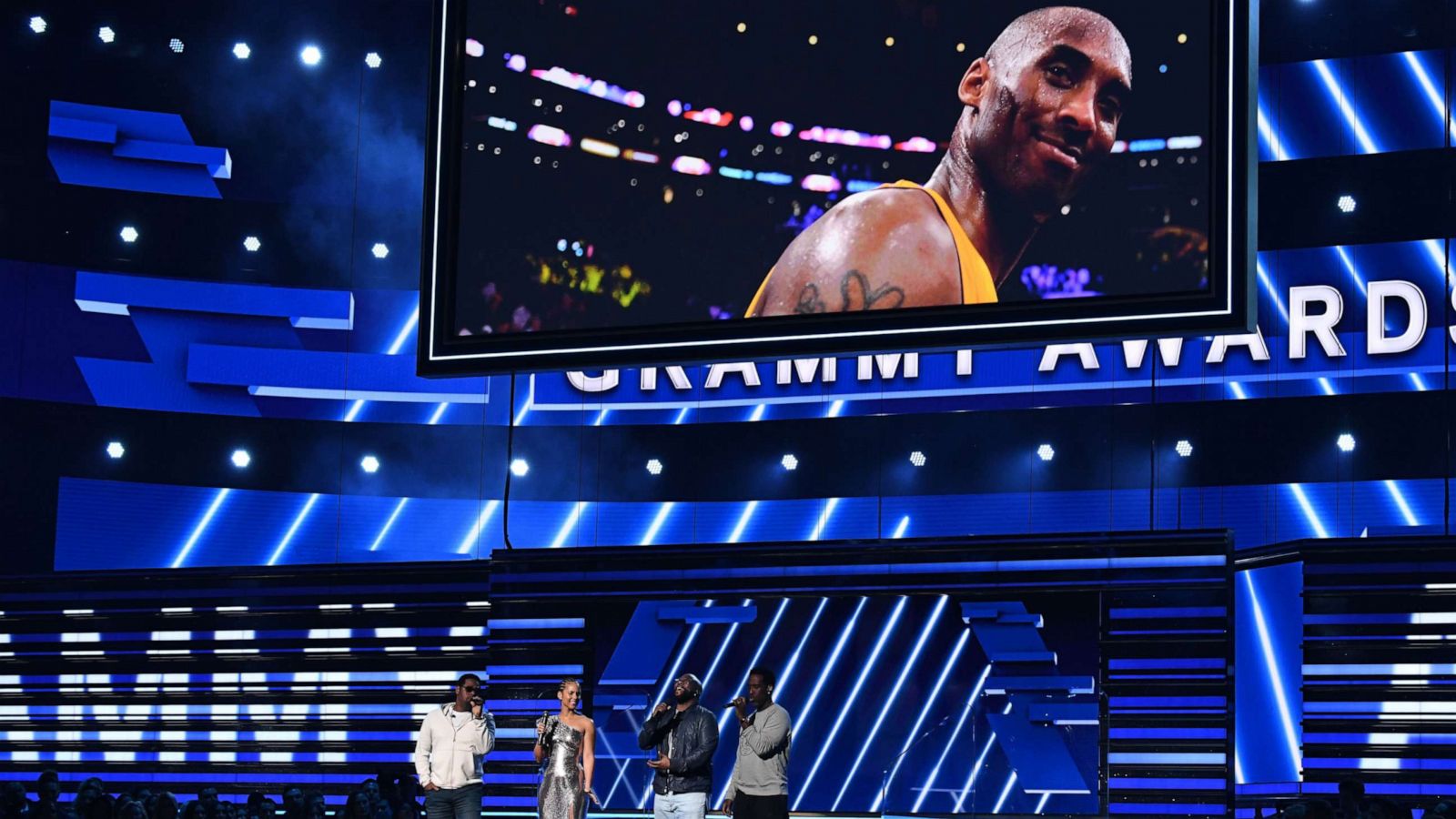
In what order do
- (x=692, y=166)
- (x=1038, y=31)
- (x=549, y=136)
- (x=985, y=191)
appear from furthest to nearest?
(x=549, y=136)
(x=692, y=166)
(x=1038, y=31)
(x=985, y=191)

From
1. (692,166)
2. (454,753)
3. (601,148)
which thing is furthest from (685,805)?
(601,148)

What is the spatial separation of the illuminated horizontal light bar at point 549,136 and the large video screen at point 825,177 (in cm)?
1

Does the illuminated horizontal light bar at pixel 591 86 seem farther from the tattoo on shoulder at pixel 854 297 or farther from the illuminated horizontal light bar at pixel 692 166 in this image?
the tattoo on shoulder at pixel 854 297

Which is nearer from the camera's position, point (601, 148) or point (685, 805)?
point (685, 805)

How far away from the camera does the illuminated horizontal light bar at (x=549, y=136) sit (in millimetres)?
12070

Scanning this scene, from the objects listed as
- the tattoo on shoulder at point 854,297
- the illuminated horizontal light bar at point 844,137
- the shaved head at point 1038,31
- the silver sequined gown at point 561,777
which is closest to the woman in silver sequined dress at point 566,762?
the silver sequined gown at point 561,777

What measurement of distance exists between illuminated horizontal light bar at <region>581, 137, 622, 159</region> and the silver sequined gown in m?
3.87

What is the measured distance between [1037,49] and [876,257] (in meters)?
1.48

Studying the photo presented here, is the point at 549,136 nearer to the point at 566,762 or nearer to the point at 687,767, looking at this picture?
the point at 566,762

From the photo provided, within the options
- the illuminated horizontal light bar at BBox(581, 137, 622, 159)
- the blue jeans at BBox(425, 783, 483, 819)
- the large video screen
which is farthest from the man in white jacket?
the illuminated horizontal light bar at BBox(581, 137, 622, 159)

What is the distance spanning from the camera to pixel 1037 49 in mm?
11125

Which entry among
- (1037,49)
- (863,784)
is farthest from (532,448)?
(1037,49)

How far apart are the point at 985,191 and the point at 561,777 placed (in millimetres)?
4038

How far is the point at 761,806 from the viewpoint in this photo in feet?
30.6
